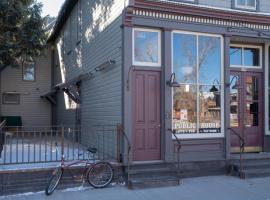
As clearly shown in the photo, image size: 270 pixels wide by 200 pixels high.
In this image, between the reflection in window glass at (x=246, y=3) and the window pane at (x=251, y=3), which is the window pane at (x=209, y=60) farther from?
the window pane at (x=251, y=3)

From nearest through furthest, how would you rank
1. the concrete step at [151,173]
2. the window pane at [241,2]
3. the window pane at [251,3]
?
the concrete step at [151,173], the window pane at [241,2], the window pane at [251,3]

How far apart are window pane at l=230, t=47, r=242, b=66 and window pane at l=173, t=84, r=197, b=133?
2010mm

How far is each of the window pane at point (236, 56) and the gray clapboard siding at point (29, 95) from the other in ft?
37.2

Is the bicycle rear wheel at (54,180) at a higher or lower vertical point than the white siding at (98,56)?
lower

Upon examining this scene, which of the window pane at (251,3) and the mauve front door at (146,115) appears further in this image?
Result: the window pane at (251,3)

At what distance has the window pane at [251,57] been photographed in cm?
1206

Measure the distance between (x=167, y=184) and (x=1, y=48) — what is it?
9156 millimetres

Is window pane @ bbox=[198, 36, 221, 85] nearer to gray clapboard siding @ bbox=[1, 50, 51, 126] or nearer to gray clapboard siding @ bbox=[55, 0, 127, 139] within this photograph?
gray clapboard siding @ bbox=[55, 0, 127, 139]

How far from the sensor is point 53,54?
21953 mm

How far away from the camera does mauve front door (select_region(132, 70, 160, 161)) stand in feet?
32.4

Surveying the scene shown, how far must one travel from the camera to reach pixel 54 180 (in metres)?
8.42

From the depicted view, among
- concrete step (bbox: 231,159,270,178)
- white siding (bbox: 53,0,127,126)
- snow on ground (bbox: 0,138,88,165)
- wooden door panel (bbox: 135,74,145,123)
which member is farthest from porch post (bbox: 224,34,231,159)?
snow on ground (bbox: 0,138,88,165)

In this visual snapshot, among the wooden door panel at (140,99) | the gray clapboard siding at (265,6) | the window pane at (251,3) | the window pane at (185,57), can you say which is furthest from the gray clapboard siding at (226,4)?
the wooden door panel at (140,99)

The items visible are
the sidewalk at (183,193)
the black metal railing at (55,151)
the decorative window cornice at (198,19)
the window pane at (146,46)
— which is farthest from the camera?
the window pane at (146,46)
